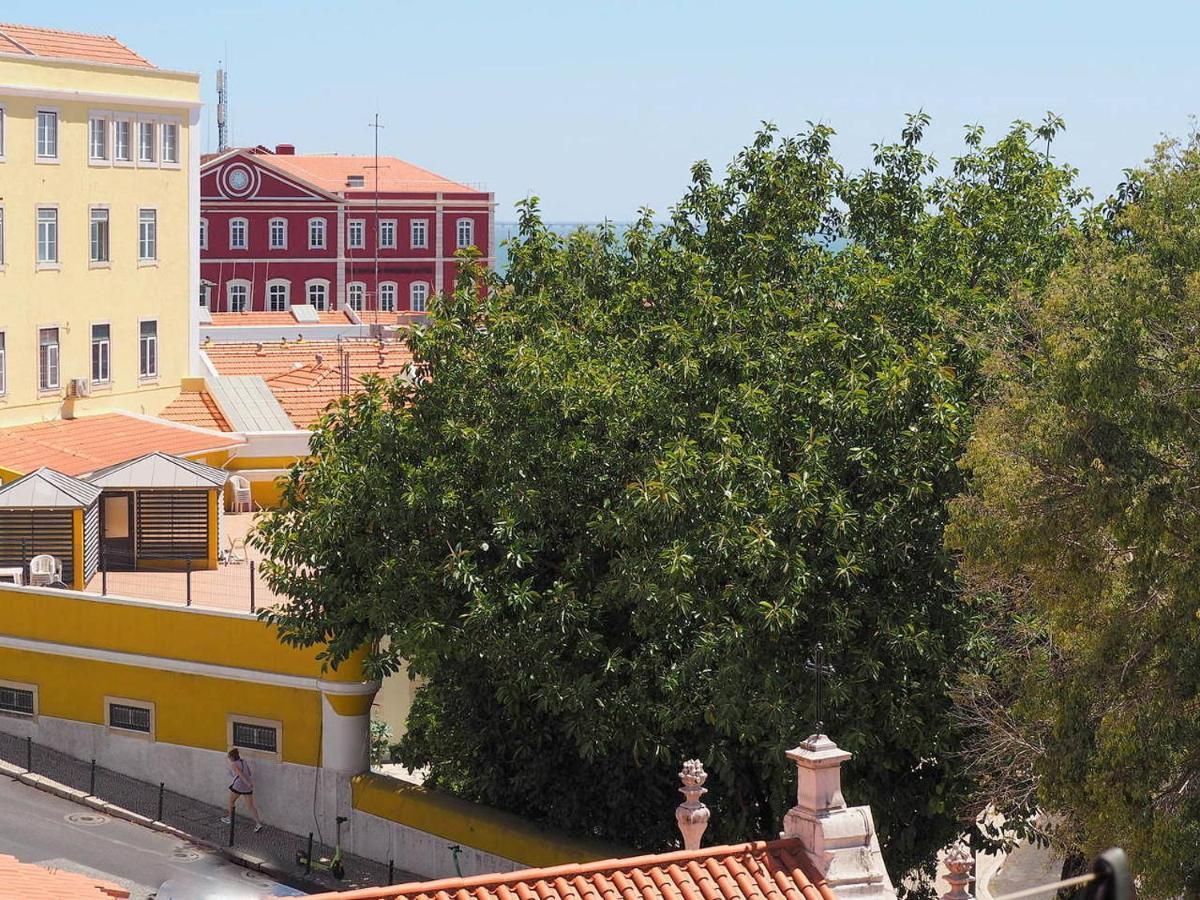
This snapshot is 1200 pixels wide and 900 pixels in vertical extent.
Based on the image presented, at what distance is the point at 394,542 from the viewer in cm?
2486

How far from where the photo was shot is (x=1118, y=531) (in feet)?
56.4

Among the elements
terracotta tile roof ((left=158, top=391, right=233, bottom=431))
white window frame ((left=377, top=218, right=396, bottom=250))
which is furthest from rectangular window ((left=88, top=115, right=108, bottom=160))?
white window frame ((left=377, top=218, right=396, bottom=250))

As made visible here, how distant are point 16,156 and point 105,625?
15526mm

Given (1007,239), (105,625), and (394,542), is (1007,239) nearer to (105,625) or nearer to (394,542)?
(394,542)

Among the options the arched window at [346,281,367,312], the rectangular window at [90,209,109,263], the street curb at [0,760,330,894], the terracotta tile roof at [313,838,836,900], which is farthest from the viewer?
the arched window at [346,281,367,312]

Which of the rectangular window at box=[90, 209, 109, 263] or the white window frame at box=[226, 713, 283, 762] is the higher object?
the rectangular window at box=[90, 209, 109, 263]

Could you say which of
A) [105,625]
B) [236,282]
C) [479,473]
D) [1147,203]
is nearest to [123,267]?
[105,625]

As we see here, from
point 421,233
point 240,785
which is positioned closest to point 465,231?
point 421,233

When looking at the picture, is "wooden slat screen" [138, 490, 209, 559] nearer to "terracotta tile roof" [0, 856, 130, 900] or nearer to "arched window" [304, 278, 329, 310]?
"terracotta tile roof" [0, 856, 130, 900]

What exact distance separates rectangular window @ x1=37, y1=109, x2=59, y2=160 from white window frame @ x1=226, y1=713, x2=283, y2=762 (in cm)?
1822

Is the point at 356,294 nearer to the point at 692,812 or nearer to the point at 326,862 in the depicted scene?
the point at 326,862

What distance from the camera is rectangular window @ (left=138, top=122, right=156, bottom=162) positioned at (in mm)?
44781

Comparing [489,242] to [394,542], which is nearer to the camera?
[394,542]

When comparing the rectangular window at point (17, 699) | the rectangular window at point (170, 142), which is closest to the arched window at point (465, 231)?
the rectangular window at point (170, 142)
